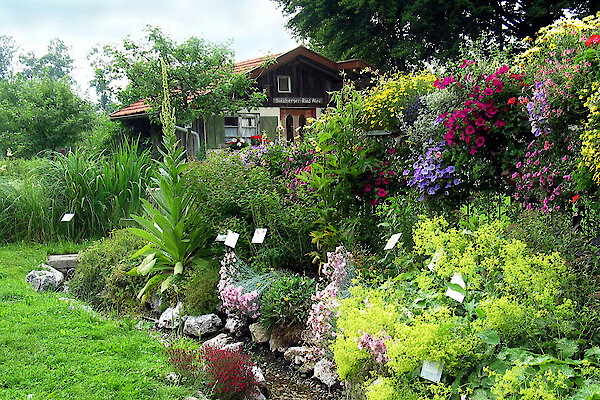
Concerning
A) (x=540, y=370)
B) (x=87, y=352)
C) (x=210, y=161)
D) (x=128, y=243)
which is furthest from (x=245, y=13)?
(x=540, y=370)

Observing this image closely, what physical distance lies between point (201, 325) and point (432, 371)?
3210 mm

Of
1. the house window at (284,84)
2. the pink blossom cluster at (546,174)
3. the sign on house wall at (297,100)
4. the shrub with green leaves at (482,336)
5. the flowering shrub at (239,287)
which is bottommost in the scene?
the flowering shrub at (239,287)

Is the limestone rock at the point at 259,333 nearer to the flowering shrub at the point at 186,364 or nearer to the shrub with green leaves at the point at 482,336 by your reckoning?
the flowering shrub at the point at 186,364

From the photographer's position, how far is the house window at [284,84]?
1636 cm

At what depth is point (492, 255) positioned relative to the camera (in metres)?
3.39

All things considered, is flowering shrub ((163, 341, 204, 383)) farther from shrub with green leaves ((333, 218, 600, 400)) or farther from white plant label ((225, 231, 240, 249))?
white plant label ((225, 231, 240, 249))

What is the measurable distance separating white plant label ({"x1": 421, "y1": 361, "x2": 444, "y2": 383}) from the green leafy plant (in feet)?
12.3

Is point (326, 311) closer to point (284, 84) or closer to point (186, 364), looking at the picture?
point (186, 364)

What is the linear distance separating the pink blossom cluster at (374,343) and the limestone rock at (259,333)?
6.82 feet

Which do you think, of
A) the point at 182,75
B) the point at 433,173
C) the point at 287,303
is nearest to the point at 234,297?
the point at 287,303

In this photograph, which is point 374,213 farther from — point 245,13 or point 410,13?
point 410,13

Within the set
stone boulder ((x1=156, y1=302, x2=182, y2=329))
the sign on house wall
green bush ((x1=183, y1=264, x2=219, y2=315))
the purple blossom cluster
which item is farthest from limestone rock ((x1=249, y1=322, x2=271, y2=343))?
the sign on house wall

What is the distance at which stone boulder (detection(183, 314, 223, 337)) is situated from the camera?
5391mm

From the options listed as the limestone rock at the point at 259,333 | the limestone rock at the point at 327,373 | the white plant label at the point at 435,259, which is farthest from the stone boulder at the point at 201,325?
the white plant label at the point at 435,259
